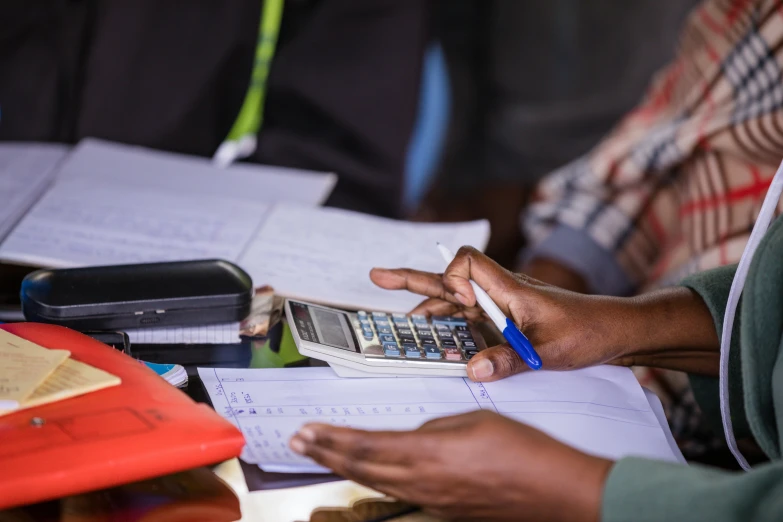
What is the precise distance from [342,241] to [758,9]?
1.95 feet

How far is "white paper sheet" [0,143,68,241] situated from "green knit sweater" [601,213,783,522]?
0.63 m

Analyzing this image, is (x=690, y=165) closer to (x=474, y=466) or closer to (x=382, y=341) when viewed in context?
(x=382, y=341)

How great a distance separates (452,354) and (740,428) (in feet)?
0.82

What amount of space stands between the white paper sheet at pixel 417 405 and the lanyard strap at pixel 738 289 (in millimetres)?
74

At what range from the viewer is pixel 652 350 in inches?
26.5

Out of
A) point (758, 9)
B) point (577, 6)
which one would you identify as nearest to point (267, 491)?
point (758, 9)

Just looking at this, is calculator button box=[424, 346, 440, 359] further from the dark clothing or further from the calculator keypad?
the dark clothing

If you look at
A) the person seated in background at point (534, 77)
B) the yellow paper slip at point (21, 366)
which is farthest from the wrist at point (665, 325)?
the person seated in background at point (534, 77)

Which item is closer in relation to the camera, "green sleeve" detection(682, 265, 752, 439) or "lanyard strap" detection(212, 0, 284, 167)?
"green sleeve" detection(682, 265, 752, 439)

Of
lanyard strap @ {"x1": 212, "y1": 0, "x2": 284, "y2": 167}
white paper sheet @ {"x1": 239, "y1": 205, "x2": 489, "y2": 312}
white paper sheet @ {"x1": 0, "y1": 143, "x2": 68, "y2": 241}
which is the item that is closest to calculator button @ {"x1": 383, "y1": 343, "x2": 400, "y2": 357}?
white paper sheet @ {"x1": 239, "y1": 205, "x2": 489, "y2": 312}

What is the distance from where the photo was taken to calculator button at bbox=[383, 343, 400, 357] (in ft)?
1.99

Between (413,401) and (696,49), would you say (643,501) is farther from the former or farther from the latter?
(696,49)

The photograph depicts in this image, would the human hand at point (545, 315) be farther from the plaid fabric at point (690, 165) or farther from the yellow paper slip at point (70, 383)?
the plaid fabric at point (690, 165)

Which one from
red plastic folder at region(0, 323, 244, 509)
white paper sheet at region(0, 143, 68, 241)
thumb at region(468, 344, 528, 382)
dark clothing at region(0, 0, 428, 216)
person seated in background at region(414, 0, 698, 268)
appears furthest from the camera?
person seated in background at region(414, 0, 698, 268)
